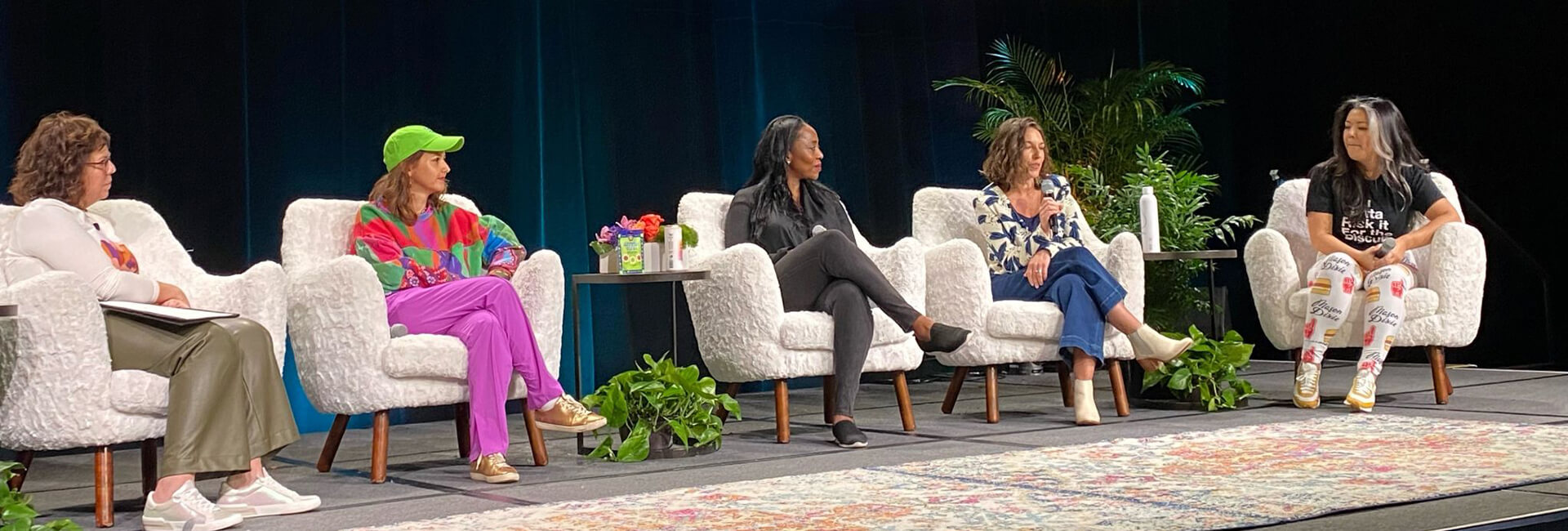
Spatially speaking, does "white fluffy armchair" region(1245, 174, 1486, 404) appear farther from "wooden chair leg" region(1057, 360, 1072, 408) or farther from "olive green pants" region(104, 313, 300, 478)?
"olive green pants" region(104, 313, 300, 478)

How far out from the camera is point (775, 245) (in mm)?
4605

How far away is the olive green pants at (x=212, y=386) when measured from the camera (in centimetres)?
301

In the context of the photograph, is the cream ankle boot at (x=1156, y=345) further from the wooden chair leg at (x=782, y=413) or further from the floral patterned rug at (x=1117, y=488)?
→ the wooden chair leg at (x=782, y=413)

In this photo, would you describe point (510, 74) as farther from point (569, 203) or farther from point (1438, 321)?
point (1438, 321)

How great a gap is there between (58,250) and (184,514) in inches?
25.9

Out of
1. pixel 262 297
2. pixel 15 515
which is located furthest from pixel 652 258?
pixel 15 515

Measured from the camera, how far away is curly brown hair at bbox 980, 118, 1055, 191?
4910 millimetres

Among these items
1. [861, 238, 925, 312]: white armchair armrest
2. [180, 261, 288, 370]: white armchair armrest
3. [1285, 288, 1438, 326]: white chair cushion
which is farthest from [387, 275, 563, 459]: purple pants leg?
[1285, 288, 1438, 326]: white chair cushion

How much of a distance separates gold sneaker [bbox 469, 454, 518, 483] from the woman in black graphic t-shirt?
8.06 ft

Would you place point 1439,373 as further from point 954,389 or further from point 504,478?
point 504,478

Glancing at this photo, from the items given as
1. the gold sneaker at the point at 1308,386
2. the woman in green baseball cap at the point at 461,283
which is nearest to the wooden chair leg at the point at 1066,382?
the gold sneaker at the point at 1308,386

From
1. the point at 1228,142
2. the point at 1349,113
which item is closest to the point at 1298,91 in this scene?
the point at 1228,142

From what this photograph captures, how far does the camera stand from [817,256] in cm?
431

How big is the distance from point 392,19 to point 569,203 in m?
0.95
